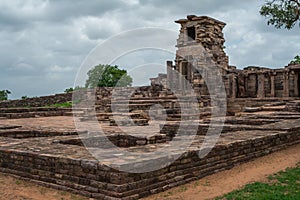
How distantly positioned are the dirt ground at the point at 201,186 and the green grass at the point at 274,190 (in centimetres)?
23

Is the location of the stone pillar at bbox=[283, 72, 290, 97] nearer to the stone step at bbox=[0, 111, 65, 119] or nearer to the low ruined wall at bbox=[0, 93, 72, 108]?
the stone step at bbox=[0, 111, 65, 119]

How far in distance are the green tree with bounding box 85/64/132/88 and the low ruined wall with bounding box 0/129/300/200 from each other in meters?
38.6

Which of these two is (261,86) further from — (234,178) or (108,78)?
(108,78)

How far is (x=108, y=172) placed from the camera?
4816mm

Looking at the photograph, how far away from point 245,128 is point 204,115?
21.5ft

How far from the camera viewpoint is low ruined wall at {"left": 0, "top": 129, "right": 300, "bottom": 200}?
4.81 metres

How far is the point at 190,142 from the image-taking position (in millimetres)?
7066

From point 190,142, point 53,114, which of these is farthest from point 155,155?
point 53,114

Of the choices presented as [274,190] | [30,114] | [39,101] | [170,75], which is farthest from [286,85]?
[274,190]

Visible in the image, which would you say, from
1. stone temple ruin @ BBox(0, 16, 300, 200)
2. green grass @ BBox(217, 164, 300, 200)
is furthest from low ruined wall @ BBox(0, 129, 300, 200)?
green grass @ BBox(217, 164, 300, 200)

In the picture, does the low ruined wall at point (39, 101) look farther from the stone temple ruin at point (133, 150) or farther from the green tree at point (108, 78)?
the green tree at point (108, 78)

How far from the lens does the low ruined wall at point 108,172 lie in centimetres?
481

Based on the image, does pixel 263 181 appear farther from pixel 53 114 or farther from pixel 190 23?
pixel 190 23

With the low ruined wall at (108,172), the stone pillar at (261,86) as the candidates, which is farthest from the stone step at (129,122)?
the stone pillar at (261,86)
